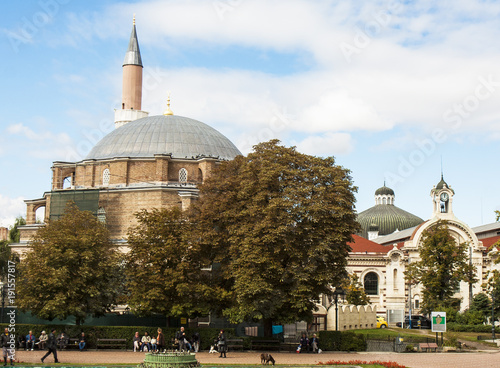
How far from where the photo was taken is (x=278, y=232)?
33.1 meters

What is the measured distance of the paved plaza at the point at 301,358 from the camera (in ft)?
87.7

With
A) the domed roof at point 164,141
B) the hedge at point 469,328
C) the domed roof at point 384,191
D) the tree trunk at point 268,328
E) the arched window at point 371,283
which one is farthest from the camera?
the domed roof at point 384,191

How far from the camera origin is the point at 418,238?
6406 centimetres

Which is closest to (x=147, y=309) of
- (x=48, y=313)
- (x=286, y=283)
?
(x=48, y=313)

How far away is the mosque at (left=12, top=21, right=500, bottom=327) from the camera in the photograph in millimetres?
55812

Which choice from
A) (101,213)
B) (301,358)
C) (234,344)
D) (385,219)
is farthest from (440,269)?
(385,219)

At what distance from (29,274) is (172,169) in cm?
2411

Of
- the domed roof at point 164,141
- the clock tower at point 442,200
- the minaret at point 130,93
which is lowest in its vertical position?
the clock tower at point 442,200

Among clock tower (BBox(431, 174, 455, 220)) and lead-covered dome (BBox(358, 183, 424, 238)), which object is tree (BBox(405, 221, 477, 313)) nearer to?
clock tower (BBox(431, 174, 455, 220))

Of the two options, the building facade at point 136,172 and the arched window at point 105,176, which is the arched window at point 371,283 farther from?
the arched window at point 105,176

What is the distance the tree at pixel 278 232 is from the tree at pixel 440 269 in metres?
18.7

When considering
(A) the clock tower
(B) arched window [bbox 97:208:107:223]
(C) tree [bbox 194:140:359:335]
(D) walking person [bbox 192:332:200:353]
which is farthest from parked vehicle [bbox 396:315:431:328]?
(B) arched window [bbox 97:208:107:223]

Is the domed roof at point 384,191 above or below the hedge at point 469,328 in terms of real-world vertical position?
above

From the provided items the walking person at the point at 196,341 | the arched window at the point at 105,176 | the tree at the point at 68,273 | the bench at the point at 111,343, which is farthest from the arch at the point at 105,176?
the walking person at the point at 196,341
